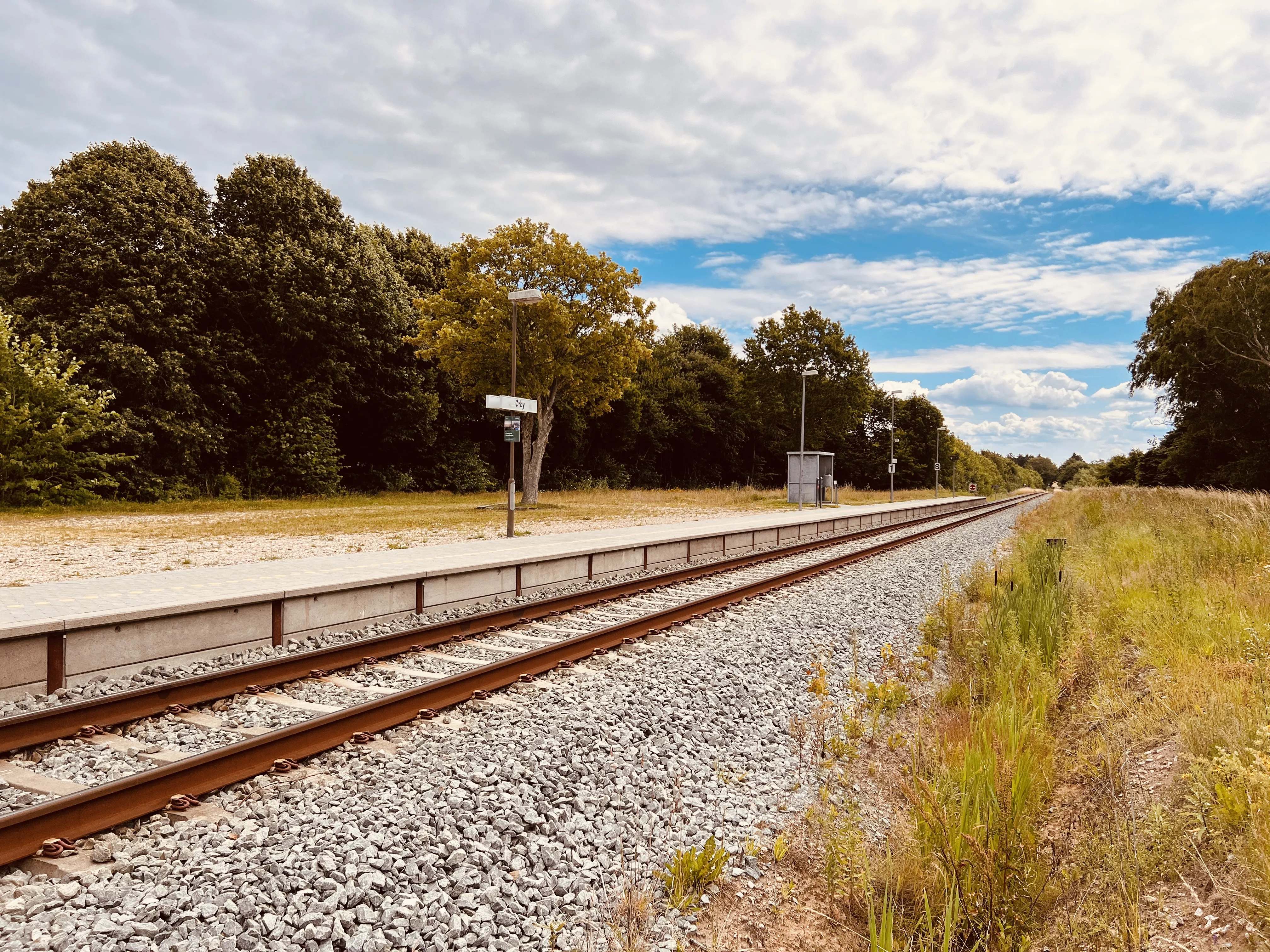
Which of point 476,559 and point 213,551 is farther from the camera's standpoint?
point 213,551

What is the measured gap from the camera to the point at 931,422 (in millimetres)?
86188

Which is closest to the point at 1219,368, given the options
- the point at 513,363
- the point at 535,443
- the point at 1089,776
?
the point at 535,443

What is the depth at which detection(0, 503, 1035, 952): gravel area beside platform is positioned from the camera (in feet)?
9.74

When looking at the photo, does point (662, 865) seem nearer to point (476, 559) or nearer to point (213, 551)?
point (476, 559)

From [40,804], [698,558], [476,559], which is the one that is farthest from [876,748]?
[698,558]

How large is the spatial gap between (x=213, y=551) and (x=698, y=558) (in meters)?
9.94

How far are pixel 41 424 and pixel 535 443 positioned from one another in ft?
55.2

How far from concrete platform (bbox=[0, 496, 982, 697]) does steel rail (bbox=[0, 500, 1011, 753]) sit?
29.5 inches

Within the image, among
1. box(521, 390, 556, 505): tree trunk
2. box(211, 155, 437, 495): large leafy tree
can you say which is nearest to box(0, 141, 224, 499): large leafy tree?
box(211, 155, 437, 495): large leafy tree

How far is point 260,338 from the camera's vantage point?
32.5m

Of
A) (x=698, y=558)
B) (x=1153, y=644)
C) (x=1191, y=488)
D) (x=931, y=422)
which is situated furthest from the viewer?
(x=931, y=422)

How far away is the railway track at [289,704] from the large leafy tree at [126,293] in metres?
23.5

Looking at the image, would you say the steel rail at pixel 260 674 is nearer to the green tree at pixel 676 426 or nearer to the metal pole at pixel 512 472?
the metal pole at pixel 512 472

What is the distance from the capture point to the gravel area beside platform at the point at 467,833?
297 cm
